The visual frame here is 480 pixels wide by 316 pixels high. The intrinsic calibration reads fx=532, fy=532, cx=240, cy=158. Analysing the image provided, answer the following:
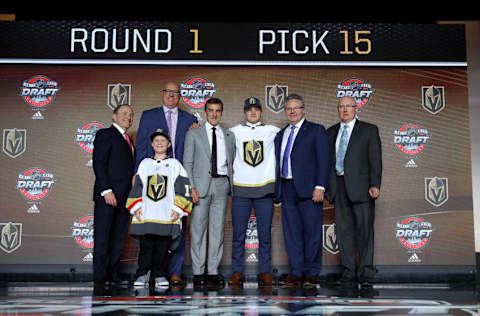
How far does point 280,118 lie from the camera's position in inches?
227

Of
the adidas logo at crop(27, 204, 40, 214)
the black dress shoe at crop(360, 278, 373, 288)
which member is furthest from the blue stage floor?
the adidas logo at crop(27, 204, 40, 214)

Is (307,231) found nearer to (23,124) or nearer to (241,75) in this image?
(241,75)

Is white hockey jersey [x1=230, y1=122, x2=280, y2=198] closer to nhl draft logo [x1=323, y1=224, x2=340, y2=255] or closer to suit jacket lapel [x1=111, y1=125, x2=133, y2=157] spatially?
suit jacket lapel [x1=111, y1=125, x2=133, y2=157]

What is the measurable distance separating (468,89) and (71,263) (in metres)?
4.67

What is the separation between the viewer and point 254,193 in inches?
183

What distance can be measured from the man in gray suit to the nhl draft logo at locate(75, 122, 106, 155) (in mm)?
1471

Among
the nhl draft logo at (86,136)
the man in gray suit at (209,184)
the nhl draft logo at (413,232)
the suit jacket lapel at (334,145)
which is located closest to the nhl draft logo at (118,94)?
the nhl draft logo at (86,136)

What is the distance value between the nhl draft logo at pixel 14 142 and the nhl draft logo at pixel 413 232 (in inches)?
161

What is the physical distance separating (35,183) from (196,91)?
1976 mm

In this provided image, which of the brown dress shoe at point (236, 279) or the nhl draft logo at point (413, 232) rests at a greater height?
the nhl draft logo at point (413, 232)

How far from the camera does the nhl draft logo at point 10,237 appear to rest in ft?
18.2

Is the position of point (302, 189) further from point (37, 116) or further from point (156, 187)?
point (37, 116)

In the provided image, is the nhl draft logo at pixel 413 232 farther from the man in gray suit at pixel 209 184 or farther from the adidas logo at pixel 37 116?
the adidas logo at pixel 37 116

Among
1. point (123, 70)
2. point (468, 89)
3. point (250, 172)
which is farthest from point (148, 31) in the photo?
point (468, 89)
